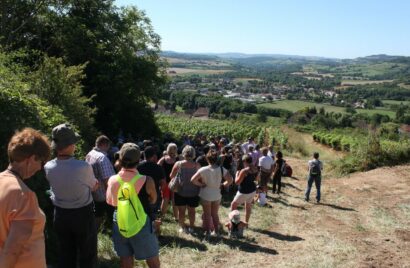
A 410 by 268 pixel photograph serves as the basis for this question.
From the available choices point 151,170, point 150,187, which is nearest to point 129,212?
point 150,187

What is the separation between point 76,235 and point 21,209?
169 cm

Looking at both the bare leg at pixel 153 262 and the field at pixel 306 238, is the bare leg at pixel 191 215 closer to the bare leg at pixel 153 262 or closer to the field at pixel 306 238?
the field at pixel 306 238

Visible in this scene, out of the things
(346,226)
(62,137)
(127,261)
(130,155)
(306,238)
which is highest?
(62,137)

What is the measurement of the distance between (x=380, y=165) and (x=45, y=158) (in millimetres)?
19388

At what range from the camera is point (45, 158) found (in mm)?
3086

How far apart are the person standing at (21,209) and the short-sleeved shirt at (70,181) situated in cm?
115

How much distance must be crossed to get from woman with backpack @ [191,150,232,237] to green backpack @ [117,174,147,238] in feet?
9.52

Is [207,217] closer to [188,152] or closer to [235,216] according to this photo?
[235,216]

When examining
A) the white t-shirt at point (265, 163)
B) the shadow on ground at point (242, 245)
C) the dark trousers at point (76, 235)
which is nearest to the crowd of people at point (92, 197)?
the dark trousers at point (76, 235)

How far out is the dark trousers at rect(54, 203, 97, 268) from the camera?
433 centimetres

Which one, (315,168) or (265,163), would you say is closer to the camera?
(265,163)

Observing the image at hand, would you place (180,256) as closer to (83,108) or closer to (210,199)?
(210,199)

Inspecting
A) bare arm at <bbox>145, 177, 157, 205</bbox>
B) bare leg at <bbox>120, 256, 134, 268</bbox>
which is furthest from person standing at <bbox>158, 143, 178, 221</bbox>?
bare leg at <bbox>120, 256, 134, 268</bbox>

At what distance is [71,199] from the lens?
429 cm
